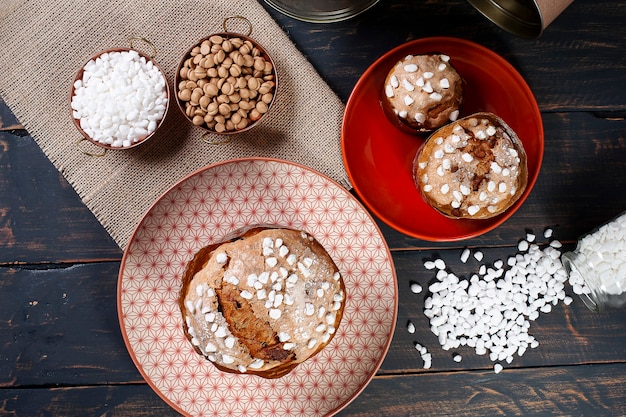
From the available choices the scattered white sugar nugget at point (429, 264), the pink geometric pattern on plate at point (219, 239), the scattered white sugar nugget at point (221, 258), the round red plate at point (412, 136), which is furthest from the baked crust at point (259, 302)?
the scattered white sugar nugget at point (429, 264)

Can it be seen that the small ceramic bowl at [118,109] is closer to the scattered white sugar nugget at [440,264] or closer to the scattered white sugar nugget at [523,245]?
the scattered white sugar nugget at [440,264]

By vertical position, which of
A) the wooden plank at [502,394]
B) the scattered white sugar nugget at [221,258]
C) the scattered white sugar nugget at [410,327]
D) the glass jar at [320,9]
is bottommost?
the wooden plank at [502,394]

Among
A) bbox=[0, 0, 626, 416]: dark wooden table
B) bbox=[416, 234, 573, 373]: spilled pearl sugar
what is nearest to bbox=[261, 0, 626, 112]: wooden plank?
bbox=[0, 0, 626, 416]: dark wooden table

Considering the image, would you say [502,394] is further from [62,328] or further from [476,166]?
[62,328]

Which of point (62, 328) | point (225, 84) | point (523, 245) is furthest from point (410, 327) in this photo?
point (62, 328)

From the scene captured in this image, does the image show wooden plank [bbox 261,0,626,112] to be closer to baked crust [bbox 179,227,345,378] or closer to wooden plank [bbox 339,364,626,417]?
baked crust [bbox 179,227,345,378]
